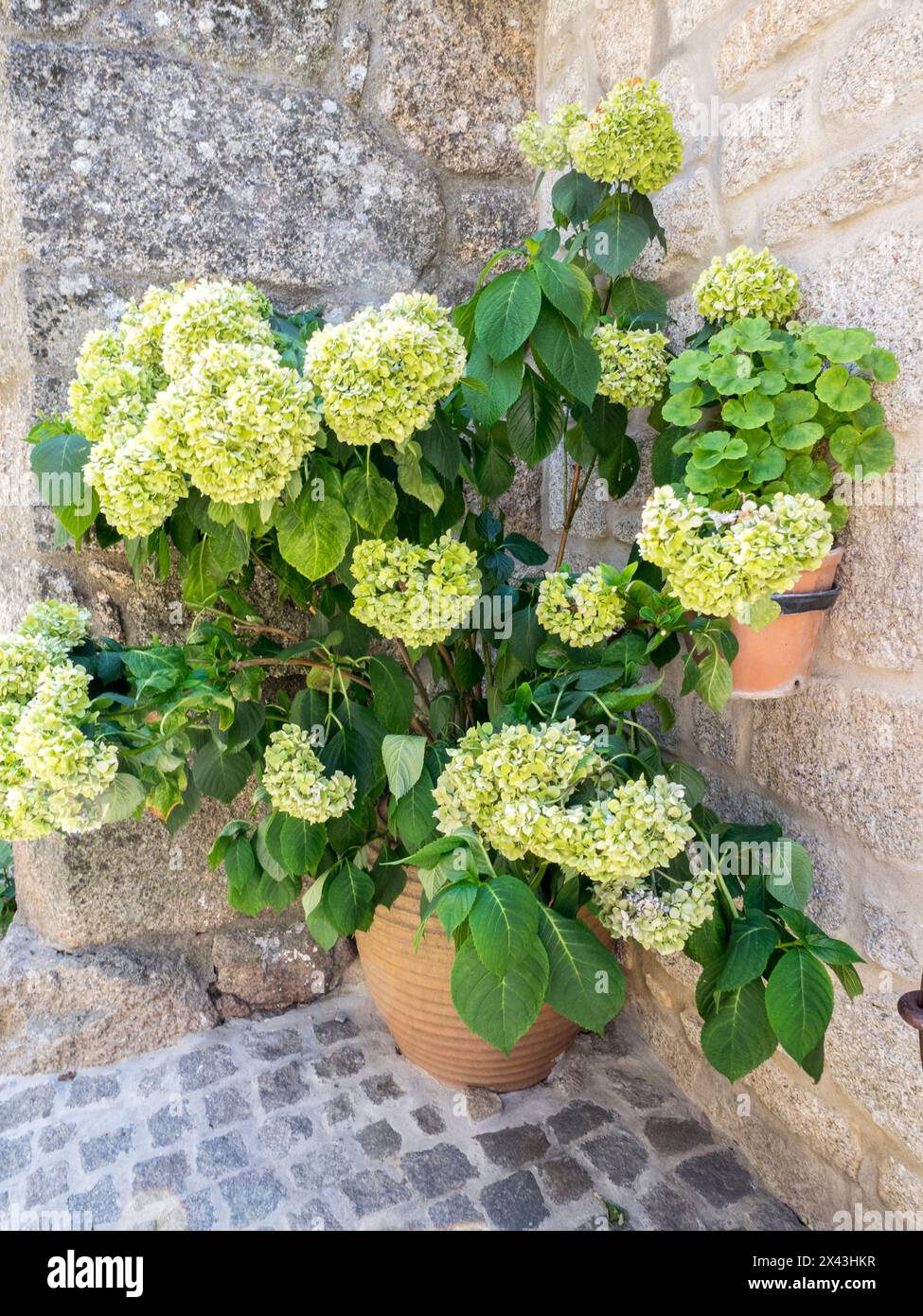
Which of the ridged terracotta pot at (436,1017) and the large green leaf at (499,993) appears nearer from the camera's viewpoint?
the large green leaf at (499,993)

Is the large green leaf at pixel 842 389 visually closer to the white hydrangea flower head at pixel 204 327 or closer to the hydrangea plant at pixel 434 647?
the hydrangea plant at pixel 434 647

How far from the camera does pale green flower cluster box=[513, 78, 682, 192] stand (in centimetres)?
133

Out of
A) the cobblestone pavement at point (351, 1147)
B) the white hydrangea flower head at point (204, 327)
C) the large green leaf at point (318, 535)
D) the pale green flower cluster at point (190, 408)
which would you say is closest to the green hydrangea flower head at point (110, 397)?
the pale green flower cluster at point (190, 408)

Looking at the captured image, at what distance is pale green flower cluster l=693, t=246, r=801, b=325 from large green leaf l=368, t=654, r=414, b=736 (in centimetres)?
76

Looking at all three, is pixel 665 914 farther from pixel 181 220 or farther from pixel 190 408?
pixel 181 220

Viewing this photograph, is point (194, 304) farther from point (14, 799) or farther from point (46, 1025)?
point (46, 1025)

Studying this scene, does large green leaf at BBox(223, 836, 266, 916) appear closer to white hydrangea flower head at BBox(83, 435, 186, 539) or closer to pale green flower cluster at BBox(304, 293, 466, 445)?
white hydrangea flower head at BBox(83, 435, 186, 539)

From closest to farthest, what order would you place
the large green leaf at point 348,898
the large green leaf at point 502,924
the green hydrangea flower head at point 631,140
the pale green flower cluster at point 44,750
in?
the large green leaf at point 502,924
the pale green flower cluster at point 44,750
the green hydrangea flower head at point 631,140
the large green leaf at point 348,898

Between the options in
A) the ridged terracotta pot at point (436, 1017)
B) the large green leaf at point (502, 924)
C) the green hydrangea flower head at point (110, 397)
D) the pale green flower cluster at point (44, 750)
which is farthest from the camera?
the ridged terracotta pot at point (436, 1017)

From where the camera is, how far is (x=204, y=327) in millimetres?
1129

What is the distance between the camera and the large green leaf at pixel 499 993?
1.05m

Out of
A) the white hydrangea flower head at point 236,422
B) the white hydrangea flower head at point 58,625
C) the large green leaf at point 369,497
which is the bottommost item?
the white hydrangea flower head at point 58,625

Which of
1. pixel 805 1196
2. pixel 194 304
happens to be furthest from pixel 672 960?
pixel 194 304

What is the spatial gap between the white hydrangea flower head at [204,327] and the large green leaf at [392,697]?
559 mm
